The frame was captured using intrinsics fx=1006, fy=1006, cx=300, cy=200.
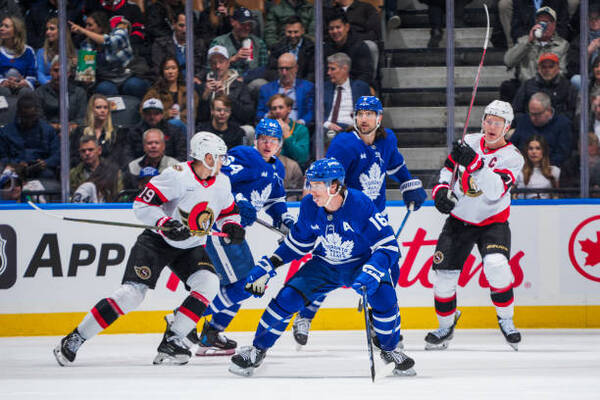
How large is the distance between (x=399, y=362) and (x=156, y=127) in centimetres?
297

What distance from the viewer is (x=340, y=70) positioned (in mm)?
6984

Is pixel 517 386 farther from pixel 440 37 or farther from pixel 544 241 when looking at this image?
pixel 440 37

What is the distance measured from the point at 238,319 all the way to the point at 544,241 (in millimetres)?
2108

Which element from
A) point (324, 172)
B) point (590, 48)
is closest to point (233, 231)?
point (324, 172)

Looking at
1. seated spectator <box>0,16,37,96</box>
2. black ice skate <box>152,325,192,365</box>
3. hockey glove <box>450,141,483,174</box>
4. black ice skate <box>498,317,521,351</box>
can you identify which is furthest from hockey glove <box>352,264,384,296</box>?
seated spectator <box>0,16,37,96</box>

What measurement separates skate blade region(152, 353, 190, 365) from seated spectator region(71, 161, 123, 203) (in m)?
1.90

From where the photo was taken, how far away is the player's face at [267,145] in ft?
18.6

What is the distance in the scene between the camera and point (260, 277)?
4.55m

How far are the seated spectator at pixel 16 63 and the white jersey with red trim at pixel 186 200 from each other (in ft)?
7.49

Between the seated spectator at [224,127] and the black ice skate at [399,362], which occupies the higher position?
the seated spectator at [224,127]

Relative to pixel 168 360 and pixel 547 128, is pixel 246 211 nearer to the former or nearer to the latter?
pixel 168 360

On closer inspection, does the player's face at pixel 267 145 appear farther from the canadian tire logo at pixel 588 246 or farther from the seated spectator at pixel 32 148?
the canadian tire logo at pixel 588 246

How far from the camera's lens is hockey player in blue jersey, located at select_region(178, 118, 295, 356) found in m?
5.51

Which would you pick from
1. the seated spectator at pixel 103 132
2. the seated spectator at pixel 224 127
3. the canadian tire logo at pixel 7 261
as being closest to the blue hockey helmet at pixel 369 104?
the seated spectator at pixel 224 127
